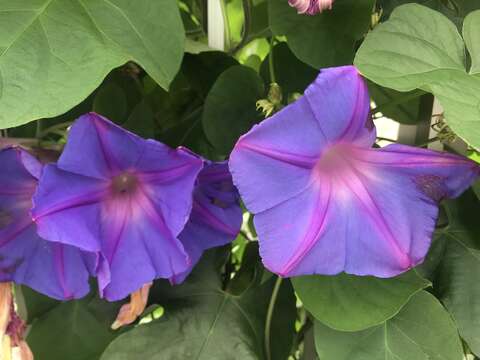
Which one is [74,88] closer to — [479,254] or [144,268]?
[144,268]

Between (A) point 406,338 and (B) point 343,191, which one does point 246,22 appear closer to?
(B) point 343,191

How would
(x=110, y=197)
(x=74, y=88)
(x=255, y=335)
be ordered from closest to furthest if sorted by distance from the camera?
1. (x=74, y=88)
2. (x=110, y=197)
3. (x=255, y=335)

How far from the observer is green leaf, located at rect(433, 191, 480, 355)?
0.58m

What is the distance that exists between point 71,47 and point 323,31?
0.24m

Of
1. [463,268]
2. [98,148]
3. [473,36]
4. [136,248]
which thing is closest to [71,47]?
[98,148]

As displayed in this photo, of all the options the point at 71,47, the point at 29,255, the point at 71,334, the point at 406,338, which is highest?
the point at 71,47

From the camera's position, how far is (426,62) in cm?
46

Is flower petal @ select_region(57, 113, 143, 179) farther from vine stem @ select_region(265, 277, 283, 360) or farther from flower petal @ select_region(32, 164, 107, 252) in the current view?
vine stem @ select_region(265, 277, 283, 360)

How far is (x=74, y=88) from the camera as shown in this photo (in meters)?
0.44

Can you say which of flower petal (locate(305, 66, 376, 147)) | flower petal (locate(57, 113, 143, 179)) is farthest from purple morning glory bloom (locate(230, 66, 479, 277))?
flower petal (locate(57, 113, 143, 179))

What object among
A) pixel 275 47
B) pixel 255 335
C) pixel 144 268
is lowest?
pixel 255 335

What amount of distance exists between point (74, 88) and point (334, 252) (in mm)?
247

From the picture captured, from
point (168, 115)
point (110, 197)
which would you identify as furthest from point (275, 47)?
point (110, 197)

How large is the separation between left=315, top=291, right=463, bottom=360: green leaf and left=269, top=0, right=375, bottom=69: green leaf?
25 centimetres
